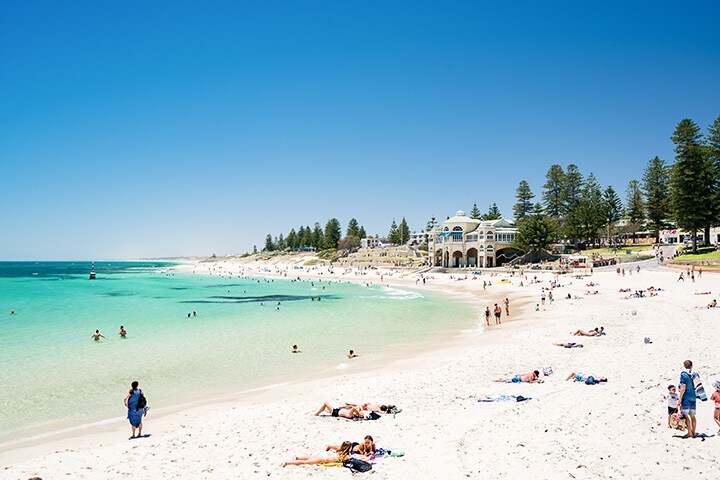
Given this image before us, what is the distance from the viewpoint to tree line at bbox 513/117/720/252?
44188mm

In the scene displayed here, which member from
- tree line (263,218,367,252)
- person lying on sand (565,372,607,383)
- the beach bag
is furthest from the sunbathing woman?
tree line (263,218,367,252)

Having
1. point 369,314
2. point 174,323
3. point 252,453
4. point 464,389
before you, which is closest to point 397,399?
point 464,389

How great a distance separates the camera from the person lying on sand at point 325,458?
7234 millimetres

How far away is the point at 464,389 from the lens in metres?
11.3

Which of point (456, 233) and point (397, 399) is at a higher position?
point (456, 233)

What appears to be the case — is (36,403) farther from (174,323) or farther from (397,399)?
(174,323)

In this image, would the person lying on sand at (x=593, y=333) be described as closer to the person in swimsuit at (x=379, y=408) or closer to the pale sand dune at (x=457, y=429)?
the pale sand dune at (x=457, y=429)

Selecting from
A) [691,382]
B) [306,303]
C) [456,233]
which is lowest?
[306,303]

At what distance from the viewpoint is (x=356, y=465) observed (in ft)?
22.9

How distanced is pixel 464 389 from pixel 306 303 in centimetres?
2882

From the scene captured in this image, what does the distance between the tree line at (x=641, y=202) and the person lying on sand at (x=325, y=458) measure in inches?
1984

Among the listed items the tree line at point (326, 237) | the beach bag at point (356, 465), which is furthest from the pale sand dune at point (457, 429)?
the tree line at point (326, 237)

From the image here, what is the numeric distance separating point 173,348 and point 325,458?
48.4 ft

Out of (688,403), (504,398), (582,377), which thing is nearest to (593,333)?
(582,377)
